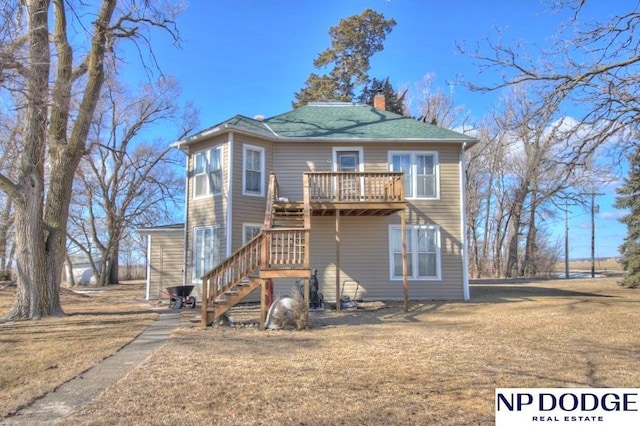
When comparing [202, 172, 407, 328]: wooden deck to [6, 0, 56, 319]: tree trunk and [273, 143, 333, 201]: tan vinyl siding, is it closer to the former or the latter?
[273, 143, 333, 201]: tan vinyl siding

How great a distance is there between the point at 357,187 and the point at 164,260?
8314mm

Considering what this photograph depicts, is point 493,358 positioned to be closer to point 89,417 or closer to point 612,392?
point 612,392

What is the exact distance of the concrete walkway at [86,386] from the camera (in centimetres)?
429

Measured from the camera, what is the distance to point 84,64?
1282 centimetres

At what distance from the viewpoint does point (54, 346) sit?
307 inches

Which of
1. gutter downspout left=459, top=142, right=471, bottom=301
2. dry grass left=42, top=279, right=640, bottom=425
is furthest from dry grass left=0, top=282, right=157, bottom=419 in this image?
gutter downspout left=459, top=142, right=471, bottom=301

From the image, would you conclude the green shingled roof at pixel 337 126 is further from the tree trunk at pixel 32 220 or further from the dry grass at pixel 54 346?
the dry grass at pixel 54 346

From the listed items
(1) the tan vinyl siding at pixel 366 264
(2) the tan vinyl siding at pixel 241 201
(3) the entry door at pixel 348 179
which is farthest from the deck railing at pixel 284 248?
(1) the tan vinyl siding at pixel 366 264

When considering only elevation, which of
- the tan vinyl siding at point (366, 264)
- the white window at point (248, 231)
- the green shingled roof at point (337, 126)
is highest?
the green shingled roof at point (337, 126)

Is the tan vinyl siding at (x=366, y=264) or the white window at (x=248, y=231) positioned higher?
the white window at (x=248, y=231)

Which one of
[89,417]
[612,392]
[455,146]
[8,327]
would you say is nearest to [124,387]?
[89,417]

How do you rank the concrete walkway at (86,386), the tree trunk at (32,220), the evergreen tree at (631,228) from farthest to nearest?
1. the evergreen tree at (631,228)
2. the tree trunk at (32,220)
3. the concrete walkway at (86,386)

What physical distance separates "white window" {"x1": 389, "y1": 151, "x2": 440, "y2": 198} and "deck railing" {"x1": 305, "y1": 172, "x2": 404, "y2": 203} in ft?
4.58

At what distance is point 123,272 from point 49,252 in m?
40.8
